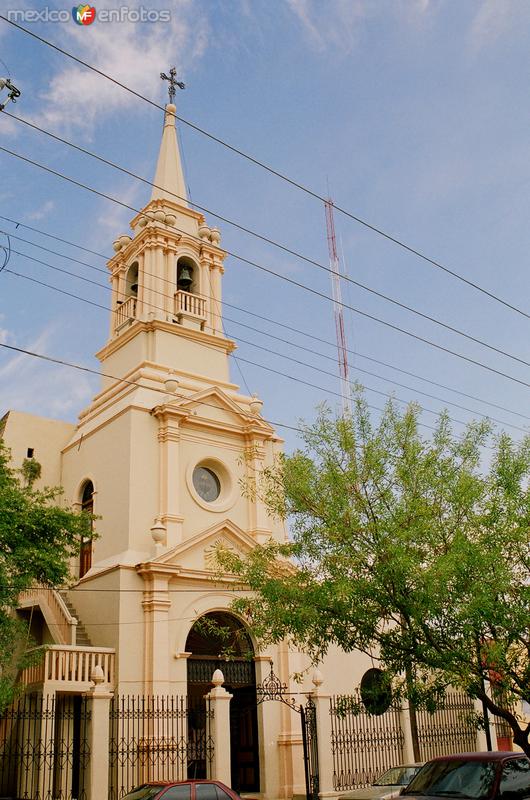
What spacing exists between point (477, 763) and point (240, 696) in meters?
11.3

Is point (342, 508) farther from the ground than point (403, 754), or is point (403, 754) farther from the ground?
point (342, 508)

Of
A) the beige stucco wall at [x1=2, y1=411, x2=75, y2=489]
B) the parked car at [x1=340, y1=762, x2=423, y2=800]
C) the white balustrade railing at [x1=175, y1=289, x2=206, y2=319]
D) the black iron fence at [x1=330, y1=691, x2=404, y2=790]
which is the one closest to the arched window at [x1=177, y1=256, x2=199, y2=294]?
the white balustrade railing at [x1=175, y1=289, x2=206, y2=319]

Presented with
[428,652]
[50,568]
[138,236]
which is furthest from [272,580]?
[138,236]

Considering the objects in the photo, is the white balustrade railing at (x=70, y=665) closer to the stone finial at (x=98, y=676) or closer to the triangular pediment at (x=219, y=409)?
the stone finial at (x=98, y=676)

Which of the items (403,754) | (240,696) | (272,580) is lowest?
(403,754)

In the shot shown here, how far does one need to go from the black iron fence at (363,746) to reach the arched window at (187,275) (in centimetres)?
1400

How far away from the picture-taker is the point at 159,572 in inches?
793

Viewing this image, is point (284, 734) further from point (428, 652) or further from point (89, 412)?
point (89, 412)

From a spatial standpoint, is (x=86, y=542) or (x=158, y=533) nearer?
(x=158, y=533)

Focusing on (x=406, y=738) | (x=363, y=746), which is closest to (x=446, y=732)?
(x=406, y=738)

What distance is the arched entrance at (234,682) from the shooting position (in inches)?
812

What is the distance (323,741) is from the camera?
62.0ft

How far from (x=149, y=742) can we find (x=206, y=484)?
25.2 ft

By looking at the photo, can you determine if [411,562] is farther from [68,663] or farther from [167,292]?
[167,292]
